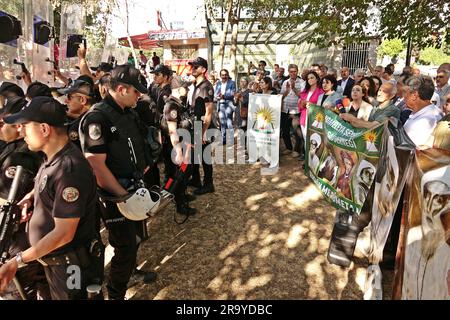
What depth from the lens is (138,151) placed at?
10.3ft

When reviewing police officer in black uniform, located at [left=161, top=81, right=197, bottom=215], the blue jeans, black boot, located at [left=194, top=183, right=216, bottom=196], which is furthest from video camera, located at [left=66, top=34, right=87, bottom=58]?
black boot, located at [left=194, top=183, right=216, bottom=196]

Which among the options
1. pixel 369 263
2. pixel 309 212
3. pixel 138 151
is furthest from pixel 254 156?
pixel 138 151

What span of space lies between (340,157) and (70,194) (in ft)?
14.5

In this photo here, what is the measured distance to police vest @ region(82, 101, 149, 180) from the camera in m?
2.92

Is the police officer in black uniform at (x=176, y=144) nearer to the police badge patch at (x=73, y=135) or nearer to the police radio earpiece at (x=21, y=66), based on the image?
the police badge patch at (x=73, y=135)

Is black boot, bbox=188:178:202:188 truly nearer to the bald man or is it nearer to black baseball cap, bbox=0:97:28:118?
the bald man

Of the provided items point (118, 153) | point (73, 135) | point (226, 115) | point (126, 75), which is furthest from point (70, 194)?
point (226, 115)

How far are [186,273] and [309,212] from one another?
94.4 inches

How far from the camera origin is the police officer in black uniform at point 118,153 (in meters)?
2.79

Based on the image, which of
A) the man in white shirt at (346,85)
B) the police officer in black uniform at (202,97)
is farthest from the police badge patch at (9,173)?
the man in white shirt at (346,85)

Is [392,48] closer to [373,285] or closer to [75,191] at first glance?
[373,285]

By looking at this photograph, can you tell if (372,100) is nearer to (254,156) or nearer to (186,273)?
(254,156)

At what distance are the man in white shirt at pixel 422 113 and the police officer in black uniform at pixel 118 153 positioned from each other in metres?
3.15

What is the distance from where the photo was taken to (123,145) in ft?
9.73
